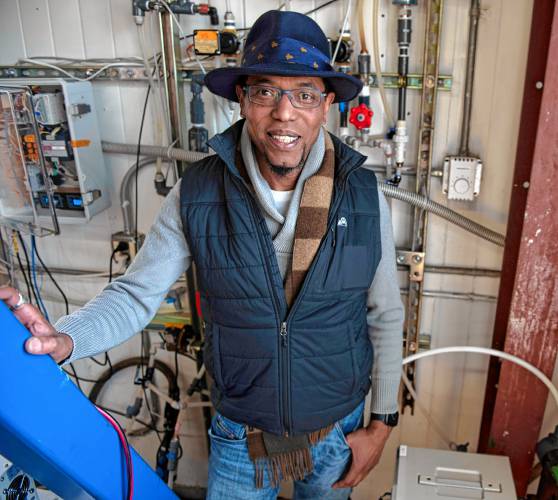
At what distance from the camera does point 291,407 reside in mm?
1265

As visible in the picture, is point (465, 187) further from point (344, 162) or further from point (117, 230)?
point (117, 230)

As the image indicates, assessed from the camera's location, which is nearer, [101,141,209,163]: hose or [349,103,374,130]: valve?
[349,103,374,130]: valve

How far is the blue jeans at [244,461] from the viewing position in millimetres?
1357

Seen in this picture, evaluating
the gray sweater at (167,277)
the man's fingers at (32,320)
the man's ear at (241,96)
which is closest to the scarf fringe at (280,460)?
the gray sweater at (167,277)

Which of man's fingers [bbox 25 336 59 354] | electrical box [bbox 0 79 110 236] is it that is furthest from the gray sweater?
electrical box [bbox 0 79 110 236]

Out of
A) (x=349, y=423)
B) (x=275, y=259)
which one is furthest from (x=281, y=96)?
(x=349, y=423)

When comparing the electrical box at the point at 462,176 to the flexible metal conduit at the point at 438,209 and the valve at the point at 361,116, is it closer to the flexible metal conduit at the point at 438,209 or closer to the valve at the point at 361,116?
the flexible metal conduit at the point at 438,209

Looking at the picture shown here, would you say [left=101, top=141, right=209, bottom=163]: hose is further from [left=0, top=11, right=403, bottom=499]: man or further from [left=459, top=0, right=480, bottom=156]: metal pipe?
[left=459, top=0, right=480, bottom=156]: metal pipe

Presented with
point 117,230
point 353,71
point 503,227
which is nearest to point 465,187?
point 503,227

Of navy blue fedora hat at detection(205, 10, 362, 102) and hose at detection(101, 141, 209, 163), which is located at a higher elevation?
navy blue fedora hat at detection(205, 10, 362, 102)

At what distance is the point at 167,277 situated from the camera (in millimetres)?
1264

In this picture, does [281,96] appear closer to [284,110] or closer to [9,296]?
[284,110]

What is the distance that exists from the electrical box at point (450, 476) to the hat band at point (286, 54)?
3.62 ft

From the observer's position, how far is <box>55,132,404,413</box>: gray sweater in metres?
1.14
